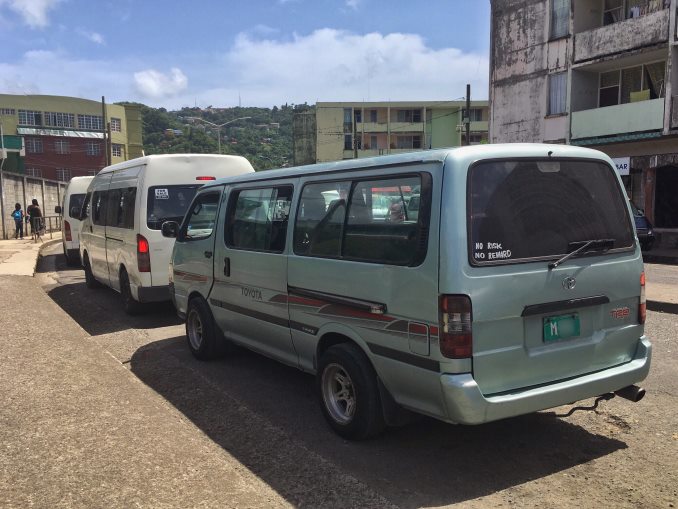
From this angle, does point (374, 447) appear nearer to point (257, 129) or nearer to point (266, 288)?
point (266, 288)

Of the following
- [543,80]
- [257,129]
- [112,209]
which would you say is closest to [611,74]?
[543,80]

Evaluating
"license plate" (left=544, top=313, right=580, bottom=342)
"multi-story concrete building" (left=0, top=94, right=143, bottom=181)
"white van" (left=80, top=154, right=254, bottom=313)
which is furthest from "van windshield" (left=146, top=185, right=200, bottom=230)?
"multi-story concrete building" (left=0, top=94, right=143, bottom=181)

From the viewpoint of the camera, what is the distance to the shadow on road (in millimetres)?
3607

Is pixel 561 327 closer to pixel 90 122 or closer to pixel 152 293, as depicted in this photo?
Answer: pixel 152 293

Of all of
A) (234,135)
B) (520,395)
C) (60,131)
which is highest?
(234,135)

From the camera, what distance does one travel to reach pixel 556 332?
372cm

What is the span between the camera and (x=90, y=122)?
7488 cm

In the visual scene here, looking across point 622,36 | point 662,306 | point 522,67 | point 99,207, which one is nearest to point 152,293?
point 99,207

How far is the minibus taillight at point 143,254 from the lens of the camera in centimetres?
813

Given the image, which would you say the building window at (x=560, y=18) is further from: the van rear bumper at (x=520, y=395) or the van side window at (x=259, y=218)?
the van rear bumper at (x=520, y=395)

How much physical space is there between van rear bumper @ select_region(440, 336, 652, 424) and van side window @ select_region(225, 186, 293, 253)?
2090 mm

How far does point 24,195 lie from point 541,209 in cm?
2790

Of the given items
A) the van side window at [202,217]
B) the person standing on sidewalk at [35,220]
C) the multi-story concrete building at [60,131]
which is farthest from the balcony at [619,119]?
the multi-story concrete building at [60,131]

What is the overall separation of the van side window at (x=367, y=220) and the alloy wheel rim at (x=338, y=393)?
864 millimetres
